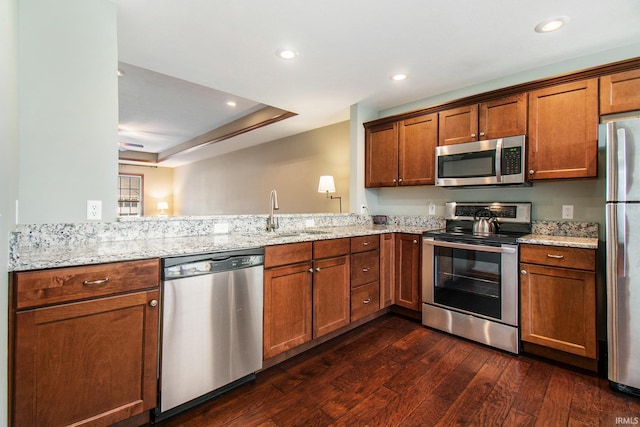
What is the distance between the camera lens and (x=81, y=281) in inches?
50.1

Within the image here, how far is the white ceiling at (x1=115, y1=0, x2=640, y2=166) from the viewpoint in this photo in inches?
73.6

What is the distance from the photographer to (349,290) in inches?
103

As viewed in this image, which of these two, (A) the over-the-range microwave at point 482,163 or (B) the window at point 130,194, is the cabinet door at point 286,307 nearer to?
(A) the over-the-range microwave at point 482,163

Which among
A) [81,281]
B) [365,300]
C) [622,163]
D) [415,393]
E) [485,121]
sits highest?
[485,121]

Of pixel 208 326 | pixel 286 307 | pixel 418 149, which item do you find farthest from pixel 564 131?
pixel 208 326

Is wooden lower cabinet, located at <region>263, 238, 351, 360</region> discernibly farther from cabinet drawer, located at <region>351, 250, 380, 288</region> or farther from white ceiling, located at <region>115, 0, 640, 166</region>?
white ceiling, located at <region>115, 0, 640, 166</region>

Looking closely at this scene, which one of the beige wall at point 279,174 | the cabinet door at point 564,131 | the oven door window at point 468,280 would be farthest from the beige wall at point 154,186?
the cabinet door at point 564,131

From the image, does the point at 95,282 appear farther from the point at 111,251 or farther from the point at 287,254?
the point at 287,254

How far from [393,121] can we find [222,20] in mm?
2071

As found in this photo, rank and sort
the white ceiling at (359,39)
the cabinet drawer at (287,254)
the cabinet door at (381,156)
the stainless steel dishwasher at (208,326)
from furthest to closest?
the cabinet door at (381,156)
the cabinet drawer at (287,254)
the white ceiling at (359,39)
the stainless steel dishwasher at (208,326)

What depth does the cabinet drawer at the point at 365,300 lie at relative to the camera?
2656 mm

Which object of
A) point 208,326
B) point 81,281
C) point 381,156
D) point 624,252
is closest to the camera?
point 81,281

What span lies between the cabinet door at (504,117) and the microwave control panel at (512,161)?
5.9 inches

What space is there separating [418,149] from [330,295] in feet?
6.12
